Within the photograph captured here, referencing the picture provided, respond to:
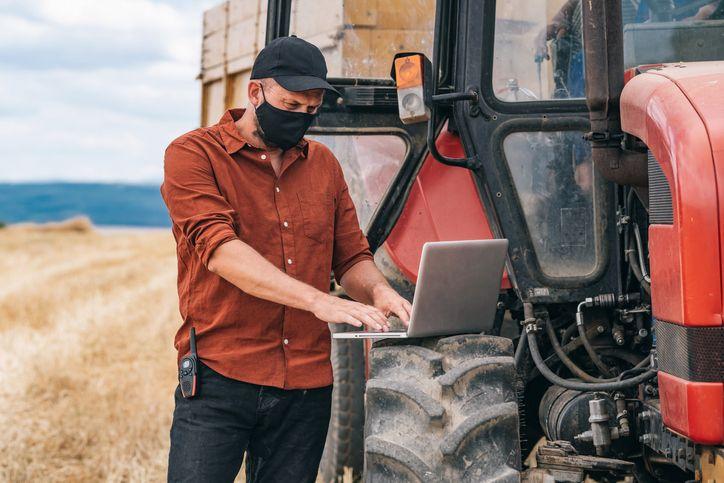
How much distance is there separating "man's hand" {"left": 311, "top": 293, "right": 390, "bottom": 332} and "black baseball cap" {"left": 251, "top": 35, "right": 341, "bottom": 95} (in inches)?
27.1

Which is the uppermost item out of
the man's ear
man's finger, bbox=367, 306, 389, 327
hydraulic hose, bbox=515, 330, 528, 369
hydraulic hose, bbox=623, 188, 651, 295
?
the man's ear

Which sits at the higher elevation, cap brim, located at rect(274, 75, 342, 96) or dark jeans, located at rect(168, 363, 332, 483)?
cap brim, located at rect(274, 75, 342, 96)

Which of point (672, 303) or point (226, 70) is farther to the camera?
point (226, 70)

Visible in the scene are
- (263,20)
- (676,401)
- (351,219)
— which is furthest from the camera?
(263,20)

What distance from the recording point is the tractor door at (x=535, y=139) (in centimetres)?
403

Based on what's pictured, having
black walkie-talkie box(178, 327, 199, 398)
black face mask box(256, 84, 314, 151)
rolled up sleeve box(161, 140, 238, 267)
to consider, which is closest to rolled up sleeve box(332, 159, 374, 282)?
black face mask box(256, 84, 314, 151)

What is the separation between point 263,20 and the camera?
7.54 meters

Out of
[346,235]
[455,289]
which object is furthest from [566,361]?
[346,235]

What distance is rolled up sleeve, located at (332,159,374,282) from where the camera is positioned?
12.2ft

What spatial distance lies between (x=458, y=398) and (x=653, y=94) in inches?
42.7

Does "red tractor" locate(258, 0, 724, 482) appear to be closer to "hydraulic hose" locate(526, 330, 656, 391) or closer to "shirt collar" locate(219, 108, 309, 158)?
"hydraulic hose" locate(526, 330, 656, 391)

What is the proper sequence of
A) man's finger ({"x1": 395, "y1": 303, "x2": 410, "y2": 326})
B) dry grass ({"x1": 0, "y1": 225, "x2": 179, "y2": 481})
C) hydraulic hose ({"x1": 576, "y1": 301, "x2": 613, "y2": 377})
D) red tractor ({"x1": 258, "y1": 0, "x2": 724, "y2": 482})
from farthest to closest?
dry grass ({"x1": 0, "y1": 225, "x2": 179, "y2": 481}), hydraulic hose ({"x1": 576, "y1": 301, "x2": 613, "y2": 377}), man's finger ({"x1": 395, "y1": 303, "x2": 410, "y2": 326}), red tractor ({"x1": 258, "y1": 0, "x2": 724, "y2": 482})

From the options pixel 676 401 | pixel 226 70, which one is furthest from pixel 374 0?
pixel 226 70

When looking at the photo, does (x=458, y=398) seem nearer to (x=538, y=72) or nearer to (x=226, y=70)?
(x=538, y=72)
